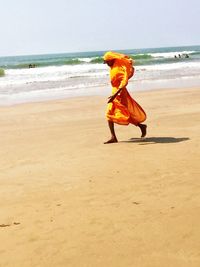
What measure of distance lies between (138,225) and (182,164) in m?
2.17

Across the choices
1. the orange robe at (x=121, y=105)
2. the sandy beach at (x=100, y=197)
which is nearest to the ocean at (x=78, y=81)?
the orange robe at (x=121, y=105)

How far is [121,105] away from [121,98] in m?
0.12

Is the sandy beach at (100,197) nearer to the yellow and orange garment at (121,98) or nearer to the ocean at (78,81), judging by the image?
the yellow and orange garment at (121,98)

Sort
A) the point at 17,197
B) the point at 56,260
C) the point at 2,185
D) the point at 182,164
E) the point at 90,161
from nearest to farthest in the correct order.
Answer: the point at 56,260 → the point at 17,197 → the point at 2,185 → the point at 182,164 → the point at 90,161

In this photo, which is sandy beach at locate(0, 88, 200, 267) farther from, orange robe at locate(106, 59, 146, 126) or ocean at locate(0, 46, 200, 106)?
ocean at locate(0, 46, 200, 106)

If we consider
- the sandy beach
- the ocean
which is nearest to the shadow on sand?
the sandy beach

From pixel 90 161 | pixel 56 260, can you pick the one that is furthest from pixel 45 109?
pixel 56 260

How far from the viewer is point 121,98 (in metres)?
8.15

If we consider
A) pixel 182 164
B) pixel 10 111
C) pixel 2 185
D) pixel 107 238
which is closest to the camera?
pixel 107 238

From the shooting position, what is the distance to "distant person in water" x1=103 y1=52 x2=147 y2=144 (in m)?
8.01

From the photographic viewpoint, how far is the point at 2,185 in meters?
5.61

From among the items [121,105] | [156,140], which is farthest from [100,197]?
[121,105]

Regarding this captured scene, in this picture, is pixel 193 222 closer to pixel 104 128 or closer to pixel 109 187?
pixel 109 187

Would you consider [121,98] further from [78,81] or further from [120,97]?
[78,81]
